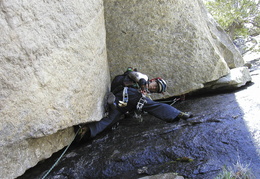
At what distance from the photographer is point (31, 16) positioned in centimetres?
275

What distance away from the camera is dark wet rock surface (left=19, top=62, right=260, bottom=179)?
2.73 metres

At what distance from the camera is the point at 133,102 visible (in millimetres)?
4672

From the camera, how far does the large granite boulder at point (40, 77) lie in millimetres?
2553

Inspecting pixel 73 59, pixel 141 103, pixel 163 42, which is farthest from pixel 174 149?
pixel 163 42

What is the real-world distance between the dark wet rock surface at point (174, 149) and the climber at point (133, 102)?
20 centimetres

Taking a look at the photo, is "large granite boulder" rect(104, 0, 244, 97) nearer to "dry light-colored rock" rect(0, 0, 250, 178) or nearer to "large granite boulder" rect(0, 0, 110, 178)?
"dry light-colored rock" rect(0, 0, 250, 178)

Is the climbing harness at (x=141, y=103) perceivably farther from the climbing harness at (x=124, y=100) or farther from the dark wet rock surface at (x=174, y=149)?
the dark wet rock surface at (x=174, y=149)

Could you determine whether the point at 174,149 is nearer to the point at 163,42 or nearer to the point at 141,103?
the point at 141,103

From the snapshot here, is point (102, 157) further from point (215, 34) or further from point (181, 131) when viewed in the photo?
point (215, 34)

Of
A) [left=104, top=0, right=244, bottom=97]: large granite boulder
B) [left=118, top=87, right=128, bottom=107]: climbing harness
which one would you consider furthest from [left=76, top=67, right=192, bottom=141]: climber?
[left=104, top=0, right=244, bottom=97]: large granite boulder

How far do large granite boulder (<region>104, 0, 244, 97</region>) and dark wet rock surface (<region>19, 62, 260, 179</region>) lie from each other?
1425 mm

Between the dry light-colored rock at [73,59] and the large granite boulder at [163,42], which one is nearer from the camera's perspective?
the dry light-colored rock at [73,59]

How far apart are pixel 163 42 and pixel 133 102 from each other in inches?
75.6

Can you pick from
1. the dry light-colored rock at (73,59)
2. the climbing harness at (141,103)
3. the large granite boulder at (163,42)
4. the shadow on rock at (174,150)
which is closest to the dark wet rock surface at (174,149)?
the shadow on rock at (174,150)
